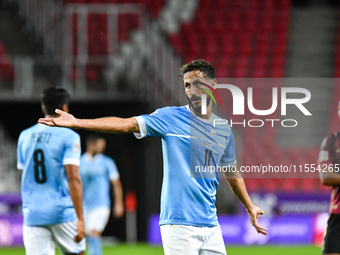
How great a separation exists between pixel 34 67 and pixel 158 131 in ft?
26.0

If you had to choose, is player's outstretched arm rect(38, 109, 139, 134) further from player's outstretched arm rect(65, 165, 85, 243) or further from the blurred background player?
the blurred background player

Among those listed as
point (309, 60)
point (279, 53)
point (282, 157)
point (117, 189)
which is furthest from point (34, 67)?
point (309, 60)

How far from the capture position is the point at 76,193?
4.27 m

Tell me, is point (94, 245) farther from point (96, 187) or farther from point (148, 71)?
point (148, 71)

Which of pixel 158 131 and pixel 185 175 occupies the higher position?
pixel 158 131

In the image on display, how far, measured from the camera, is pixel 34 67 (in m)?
10.8

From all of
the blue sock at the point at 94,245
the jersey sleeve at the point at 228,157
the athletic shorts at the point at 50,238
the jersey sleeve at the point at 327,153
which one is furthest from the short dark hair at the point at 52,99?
the blue sock at the point at 94,245

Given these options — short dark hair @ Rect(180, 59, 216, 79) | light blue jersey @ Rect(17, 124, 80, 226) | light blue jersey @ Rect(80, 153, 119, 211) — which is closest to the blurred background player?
light blue jersey @ Rect(80, 153, 119, 211)

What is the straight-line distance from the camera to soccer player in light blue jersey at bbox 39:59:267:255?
11.0ft

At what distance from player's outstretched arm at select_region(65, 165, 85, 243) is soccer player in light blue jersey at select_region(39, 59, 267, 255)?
1.05m

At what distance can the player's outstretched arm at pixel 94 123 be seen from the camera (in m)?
2.96

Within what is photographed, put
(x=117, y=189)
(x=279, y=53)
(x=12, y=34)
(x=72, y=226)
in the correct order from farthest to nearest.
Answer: (x=279, y=53), (x=12, y=34), (x=117, y=189), (x=72, y=226)

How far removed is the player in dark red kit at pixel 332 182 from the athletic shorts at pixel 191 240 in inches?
48.8

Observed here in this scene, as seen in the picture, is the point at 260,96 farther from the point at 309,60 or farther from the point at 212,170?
the point at 212,170
